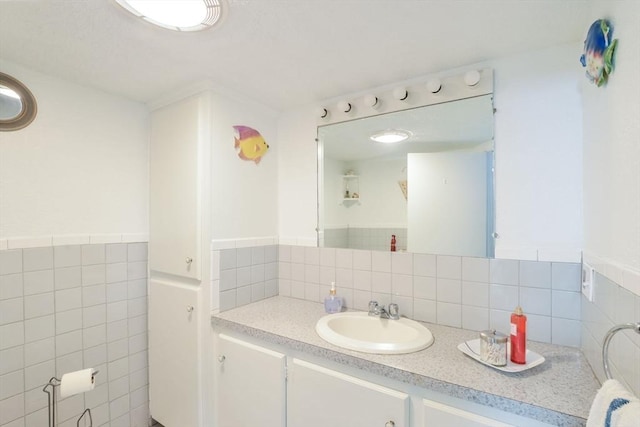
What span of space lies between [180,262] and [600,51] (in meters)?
1.95

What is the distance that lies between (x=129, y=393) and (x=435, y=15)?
98.2 inches

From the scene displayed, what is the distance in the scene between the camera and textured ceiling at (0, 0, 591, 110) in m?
0.97

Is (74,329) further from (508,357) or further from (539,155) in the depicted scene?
(539,155)

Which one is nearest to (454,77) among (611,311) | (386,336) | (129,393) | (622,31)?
(622,31)

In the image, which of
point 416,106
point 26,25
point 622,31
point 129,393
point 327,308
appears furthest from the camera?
point 129,393

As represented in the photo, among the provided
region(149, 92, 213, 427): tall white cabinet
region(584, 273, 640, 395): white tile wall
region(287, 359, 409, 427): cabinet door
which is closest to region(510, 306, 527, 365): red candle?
region(584, 273, 640, 395): white tile wall

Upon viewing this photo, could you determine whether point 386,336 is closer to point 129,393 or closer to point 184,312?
point 184,312

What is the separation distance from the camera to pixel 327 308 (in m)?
1.58

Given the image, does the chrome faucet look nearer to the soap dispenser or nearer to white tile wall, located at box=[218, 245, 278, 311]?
the soap dispenser

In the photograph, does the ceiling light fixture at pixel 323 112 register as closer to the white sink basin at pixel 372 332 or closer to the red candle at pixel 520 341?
the white sink basin at pixel 372 332

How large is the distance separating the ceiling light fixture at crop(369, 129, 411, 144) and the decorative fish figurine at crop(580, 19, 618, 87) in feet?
2.46

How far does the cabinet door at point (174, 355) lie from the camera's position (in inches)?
60.7

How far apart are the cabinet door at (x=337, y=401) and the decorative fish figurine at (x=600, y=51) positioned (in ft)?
3.90

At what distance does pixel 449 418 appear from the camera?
2.99ft
